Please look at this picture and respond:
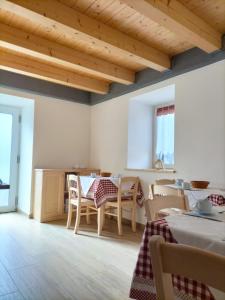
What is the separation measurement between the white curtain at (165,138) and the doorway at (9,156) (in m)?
2.81

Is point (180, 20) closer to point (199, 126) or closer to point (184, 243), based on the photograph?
point (199, 126)

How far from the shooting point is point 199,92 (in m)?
3.09

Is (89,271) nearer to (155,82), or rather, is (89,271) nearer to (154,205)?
(154,205)

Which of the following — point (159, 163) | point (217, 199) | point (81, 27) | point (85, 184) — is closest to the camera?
point (217, 199)

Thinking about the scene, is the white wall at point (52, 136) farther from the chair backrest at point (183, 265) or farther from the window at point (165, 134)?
the chair backrest at point (183, 265)

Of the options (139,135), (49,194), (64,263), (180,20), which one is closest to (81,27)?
(180,20)

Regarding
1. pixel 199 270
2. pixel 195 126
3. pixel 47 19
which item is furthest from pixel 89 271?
pixel 47 19

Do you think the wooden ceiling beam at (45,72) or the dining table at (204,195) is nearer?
the dining table at (204,195)

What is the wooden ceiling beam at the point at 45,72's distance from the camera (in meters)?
3.49

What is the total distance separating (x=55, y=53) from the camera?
316 centimetres

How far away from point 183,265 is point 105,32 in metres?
2.69

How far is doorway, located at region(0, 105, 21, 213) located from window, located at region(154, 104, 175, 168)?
2.79 m

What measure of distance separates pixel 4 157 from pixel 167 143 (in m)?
3.14

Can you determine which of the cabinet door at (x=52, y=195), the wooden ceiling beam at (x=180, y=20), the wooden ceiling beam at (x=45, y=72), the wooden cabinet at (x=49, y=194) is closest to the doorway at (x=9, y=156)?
the wooden cabinet at (x=49, y=194)
